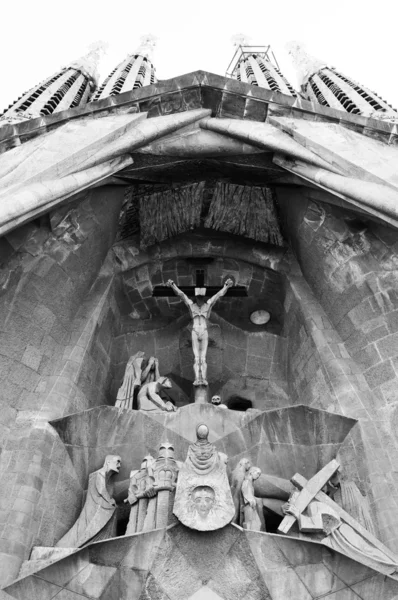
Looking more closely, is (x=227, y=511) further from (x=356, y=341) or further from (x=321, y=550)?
(x=356, y=341)

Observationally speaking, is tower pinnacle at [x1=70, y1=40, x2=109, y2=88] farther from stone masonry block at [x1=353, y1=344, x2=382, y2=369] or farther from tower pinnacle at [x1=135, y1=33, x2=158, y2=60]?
stone masonry block at [x1=353, y1=344, x2=382, y2=369]

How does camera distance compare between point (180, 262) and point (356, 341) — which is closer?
point (356, 341)

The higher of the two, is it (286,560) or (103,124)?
(103,124)

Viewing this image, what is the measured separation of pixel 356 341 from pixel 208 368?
243 centimetres

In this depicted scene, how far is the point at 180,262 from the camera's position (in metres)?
11.6

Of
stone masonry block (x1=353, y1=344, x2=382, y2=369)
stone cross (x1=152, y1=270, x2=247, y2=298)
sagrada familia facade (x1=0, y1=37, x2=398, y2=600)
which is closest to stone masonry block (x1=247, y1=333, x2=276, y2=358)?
sagrada familia facade (x1=0, y1=37, x2=398, y2=600)

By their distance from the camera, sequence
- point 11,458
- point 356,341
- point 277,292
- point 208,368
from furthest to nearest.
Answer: point 277,292
point 208,368
point 356,341
point 11,458

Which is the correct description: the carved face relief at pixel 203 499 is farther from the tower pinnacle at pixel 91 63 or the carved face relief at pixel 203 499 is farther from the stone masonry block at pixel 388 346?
the tower pinnacle at pixel 91 63

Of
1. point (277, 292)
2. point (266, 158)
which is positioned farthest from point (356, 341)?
point (266, 158)

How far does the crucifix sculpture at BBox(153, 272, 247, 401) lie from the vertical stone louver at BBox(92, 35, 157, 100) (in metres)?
15.1

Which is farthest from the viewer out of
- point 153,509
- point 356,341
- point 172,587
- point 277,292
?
point 277,292

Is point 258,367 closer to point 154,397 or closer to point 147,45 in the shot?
point 154,397

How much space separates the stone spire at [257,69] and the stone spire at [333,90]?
97 centimetres

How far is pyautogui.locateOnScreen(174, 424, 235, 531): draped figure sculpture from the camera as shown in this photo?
6.25 meters
